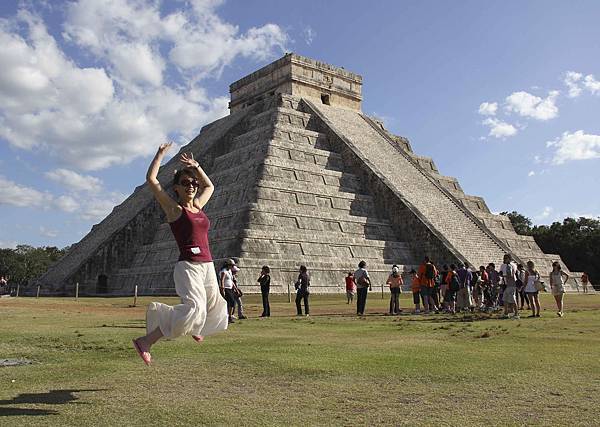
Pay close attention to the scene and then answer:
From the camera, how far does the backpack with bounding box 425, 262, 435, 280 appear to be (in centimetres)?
1684

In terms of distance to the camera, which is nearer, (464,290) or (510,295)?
(510,295)

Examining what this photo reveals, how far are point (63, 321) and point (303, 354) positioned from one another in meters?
7.79

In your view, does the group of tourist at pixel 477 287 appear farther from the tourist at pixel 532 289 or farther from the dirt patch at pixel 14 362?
the dirt patch at pixel 14 362

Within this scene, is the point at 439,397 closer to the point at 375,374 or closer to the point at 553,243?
the point at 375,374

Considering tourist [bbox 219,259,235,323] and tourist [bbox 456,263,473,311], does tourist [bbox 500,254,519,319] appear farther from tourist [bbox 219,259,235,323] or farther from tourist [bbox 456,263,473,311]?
tourist [bbox 219,259,235,323]

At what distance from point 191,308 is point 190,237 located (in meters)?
0.68

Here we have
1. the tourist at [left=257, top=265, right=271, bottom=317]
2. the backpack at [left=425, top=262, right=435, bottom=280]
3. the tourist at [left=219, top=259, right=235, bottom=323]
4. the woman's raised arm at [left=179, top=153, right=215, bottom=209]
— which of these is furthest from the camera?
the backpack at [left=425, top=262, right=435, bottom=280]

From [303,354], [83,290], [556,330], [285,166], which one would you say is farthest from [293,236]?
[303,354]

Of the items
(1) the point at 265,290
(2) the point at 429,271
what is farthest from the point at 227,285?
(2) the point at 429,271

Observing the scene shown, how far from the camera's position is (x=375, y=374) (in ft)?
21.1

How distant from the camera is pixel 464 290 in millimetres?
17906

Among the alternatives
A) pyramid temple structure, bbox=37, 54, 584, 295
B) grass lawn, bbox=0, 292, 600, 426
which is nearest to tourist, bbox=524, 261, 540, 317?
grass lawn, bbox=0, 292, 600, 426

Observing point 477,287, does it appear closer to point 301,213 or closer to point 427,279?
point 427,279

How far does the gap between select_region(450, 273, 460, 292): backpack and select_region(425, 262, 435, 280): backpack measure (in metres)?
0.71
